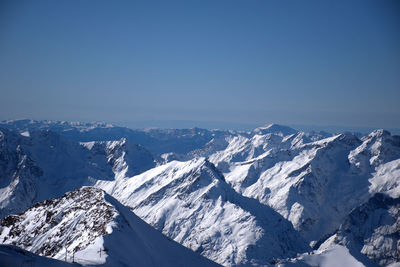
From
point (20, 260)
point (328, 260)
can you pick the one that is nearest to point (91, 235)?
point (20, 260)

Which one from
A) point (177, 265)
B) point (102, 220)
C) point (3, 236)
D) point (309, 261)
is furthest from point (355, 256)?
point (3, 236)

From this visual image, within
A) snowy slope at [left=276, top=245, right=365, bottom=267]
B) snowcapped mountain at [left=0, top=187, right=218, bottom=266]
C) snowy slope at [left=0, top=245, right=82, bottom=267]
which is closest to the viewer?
snowy slope at [left=0, top=245, right=82, bottom=267]

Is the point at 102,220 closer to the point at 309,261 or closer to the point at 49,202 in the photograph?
Answer: the point at 49,202

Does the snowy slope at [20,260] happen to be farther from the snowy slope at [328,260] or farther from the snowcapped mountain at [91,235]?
the snowy slope at [328,260]

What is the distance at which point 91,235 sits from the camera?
71500mm

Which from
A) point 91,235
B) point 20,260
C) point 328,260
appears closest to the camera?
point 20,260

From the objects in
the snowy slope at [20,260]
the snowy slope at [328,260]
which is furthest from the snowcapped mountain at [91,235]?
the snowy slope at [328,260]

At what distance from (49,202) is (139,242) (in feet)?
126

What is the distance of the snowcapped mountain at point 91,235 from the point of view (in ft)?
213

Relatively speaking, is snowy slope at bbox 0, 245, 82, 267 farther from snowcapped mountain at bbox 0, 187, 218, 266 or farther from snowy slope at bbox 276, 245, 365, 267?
snowy slope at bbox 276, 245, 365, 267

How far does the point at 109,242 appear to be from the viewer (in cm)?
Answer: 6606

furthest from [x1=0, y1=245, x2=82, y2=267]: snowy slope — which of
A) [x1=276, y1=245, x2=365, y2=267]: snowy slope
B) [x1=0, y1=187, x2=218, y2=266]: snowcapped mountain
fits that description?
[x1=276, y1=245, x2=365, y2=267]: snowy slope

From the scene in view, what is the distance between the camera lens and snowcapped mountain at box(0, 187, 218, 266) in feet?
213

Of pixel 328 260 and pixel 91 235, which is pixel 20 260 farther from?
pixel 328 260
